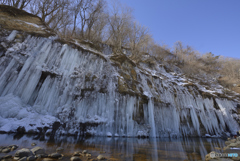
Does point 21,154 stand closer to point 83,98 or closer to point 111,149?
point 111,149

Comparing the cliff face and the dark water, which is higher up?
the cliff face

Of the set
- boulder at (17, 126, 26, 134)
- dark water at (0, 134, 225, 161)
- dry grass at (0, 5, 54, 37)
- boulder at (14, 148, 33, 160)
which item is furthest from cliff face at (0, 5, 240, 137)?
boulder at (14, 148, 33, 160)

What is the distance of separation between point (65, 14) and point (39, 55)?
11.2m

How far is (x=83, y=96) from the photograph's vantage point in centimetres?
849

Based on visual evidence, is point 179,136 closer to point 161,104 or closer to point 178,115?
point 178,115

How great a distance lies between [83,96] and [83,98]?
14 cm

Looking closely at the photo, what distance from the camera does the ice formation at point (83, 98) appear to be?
21.8 feet

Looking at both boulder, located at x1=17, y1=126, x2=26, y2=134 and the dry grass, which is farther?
the dry grass

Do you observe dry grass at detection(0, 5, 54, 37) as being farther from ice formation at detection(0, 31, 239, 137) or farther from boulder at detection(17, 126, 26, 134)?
boulder at detection(17, 126, 26, 134)

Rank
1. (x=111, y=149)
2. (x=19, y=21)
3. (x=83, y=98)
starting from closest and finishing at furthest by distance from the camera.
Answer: (x=111, y=149), (x=83, y=98), (x=19, y=21)

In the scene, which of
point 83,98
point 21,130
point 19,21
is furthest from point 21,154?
point 19,21

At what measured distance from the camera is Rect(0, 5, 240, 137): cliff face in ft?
21.8

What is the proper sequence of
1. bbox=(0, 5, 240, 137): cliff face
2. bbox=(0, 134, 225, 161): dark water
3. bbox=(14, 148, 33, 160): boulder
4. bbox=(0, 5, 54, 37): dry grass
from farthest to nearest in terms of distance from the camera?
bbox=(0, 5, 54, 37): dry grass
bbox=(0, 5, 240, 137): cliff face
bbox=(0, 134, 225, 161): dark water
bbox=(14, 148, 33, 160): boulder

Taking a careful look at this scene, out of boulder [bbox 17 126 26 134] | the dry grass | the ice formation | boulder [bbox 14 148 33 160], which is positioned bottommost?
boulder [bbox 14 148 33 160]
